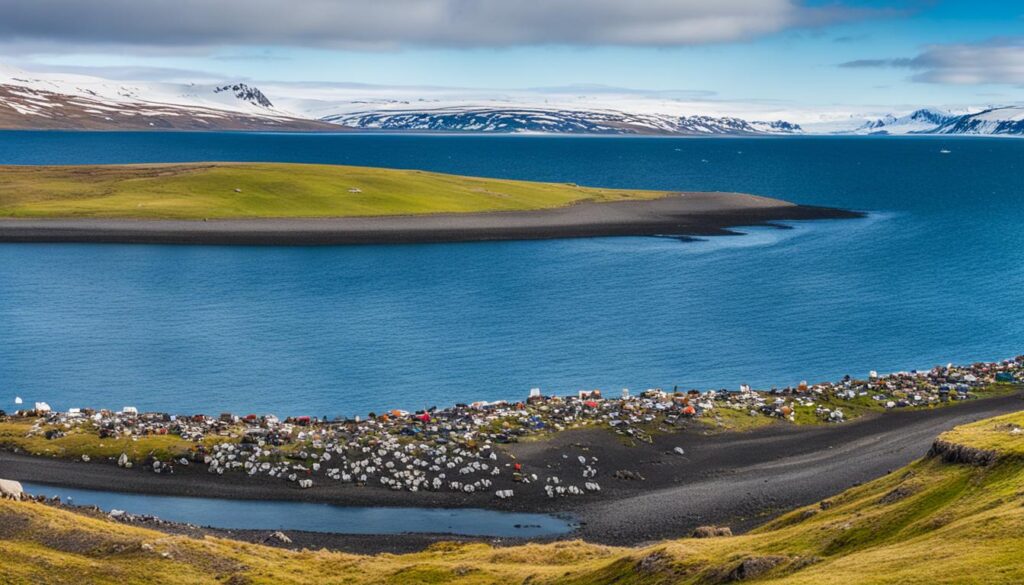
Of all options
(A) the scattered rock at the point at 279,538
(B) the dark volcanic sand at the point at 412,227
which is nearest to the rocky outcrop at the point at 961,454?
(A) the scattered rock at the point at 279,538

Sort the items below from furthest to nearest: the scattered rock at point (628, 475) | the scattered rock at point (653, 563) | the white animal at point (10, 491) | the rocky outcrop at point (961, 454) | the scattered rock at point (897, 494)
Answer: the scattered rock at point (628, 475) < the white animal at point (10, 491) < the scattered rock at point (897, 494) < the rocky outcrop at point (961, 454) < the scattered rock at point (653, 563)

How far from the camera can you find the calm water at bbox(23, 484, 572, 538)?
5253 cm

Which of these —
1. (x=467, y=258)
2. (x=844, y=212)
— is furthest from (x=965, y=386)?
(x=844, y=212)

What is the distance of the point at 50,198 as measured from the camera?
168125 mm

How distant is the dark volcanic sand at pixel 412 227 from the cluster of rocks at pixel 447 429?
8249 centimetres

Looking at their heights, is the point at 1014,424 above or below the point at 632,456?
above

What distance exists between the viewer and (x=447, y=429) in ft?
209

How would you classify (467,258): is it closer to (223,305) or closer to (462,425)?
(223,305)

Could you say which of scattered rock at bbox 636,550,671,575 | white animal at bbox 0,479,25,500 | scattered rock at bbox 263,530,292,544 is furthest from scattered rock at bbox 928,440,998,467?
white animal at bbox 0,479,25,500

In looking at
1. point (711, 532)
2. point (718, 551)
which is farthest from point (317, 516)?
point (718, 551)

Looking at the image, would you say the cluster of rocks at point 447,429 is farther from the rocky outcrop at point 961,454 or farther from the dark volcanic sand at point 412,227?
the dark volcanic sand at point 412,227

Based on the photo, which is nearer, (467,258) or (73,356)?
(73,356)

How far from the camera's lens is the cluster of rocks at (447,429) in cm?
5841

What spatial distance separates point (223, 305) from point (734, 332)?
49061 mm
